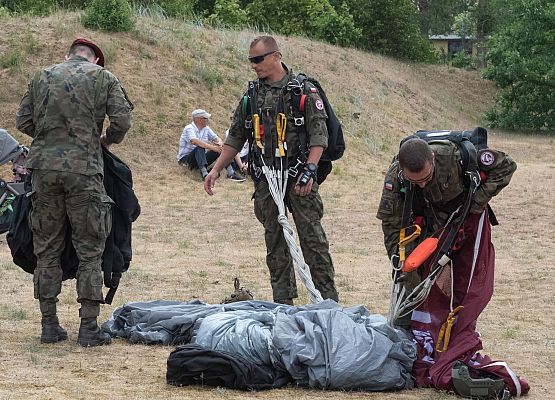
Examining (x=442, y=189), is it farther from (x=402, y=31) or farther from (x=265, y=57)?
(x=402, y=31)

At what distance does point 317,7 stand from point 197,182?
58.8 ft

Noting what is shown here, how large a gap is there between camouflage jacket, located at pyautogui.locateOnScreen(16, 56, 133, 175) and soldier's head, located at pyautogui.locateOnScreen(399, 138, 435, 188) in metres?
2.03

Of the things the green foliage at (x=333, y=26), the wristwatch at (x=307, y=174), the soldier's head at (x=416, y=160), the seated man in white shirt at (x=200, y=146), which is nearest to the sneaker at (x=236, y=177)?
the seated man in white shirt at (x=200, y=146)

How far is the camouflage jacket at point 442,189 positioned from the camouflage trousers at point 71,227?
1.87 metres

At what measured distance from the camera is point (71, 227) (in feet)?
22.0

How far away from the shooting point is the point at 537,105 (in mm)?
34000

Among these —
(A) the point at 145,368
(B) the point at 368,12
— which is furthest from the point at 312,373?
(B) the point at 368,12

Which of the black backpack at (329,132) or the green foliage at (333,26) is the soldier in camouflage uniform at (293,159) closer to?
the black backpack at (329,132)

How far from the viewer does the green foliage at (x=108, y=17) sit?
894 inches

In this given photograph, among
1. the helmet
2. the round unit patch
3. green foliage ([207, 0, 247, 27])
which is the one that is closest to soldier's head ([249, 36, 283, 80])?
the round unit patch

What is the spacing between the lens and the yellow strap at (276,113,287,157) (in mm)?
7184

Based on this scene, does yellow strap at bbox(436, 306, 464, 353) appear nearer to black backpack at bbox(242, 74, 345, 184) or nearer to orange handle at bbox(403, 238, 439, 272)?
orange handle at bbox(403, 238, 439, 272)

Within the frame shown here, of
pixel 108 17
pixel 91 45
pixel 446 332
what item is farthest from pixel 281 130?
pixel 108 17

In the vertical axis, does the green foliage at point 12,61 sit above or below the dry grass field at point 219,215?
above
